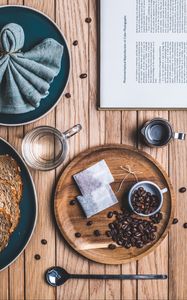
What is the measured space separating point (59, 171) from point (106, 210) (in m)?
0.14

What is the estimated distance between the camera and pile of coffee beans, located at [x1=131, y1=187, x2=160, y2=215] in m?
1.11

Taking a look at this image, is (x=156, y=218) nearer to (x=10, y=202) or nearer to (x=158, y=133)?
(x=158, y=133)

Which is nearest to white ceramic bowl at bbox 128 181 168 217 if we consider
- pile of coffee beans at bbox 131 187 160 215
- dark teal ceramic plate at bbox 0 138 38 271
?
pile of coffee beans at bbox 131 187 160 215

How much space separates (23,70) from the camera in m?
1.09

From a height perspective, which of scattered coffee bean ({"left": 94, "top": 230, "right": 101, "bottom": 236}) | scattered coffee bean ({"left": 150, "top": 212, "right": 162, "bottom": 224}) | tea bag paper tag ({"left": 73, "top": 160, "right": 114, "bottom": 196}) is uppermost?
tea bag paper tag ({"left": 73, "top": 160, "right": 114, "bottom": 196})

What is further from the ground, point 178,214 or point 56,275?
point 178,214

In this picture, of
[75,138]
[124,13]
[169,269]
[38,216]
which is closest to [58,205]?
[38,216]

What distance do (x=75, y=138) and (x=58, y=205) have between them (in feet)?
0.53

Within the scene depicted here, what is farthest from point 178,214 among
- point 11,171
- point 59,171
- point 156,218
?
point 11,171

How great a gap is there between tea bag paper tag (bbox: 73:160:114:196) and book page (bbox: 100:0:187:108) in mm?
149

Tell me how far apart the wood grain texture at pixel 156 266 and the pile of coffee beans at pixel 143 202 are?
0.09 m

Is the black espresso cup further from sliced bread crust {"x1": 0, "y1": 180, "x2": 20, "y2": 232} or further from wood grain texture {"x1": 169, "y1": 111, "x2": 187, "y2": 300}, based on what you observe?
sliced bread crust {"x1": 0, "y1": 180, "x2": 20, "y2": 232}

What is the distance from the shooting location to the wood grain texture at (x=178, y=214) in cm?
116

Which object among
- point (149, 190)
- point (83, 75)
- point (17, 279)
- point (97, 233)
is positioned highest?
point (83, 75)
